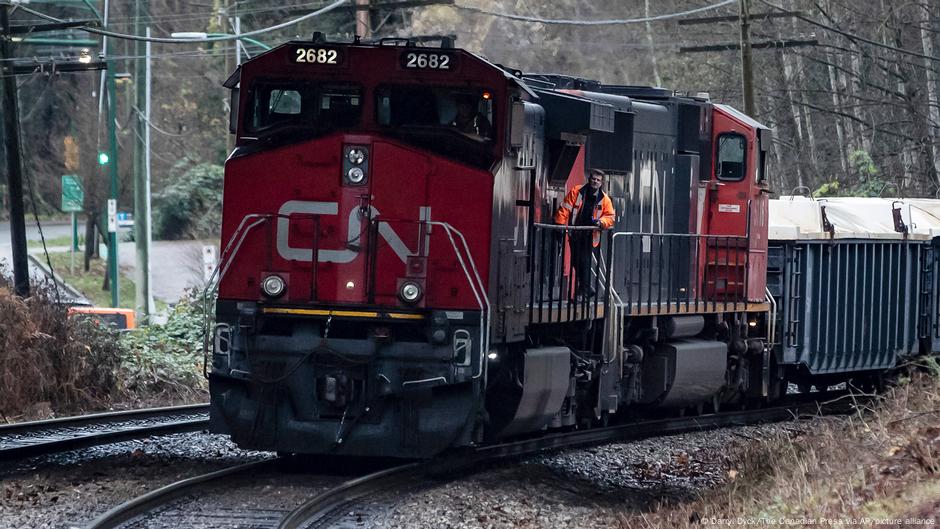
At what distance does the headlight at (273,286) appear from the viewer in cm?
1056

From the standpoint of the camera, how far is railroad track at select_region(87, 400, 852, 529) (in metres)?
9.03

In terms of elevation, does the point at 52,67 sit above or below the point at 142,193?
above

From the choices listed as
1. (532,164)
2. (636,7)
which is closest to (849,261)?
(532,164)

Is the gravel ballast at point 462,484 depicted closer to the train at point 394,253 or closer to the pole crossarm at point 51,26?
the train at point 394,253

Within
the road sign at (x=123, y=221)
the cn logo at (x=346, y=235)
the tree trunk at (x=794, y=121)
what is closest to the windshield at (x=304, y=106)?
the cn logo at (x=346, y=235)

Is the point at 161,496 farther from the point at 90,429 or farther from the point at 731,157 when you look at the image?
the point at 731,157

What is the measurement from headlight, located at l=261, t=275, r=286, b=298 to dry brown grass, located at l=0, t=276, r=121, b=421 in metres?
5.18

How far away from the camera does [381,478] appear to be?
34.7 feet

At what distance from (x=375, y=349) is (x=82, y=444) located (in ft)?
10.8

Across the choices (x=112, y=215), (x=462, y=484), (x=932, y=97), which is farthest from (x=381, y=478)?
(x=932, y=97)

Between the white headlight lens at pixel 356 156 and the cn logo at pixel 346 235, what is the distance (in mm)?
373

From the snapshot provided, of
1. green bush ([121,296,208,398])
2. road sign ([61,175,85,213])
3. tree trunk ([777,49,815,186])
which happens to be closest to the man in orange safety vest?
green bush ([121,296,208,398])

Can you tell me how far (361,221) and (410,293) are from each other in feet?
2.35

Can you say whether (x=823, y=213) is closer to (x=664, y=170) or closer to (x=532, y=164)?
(x=664, y=170)
